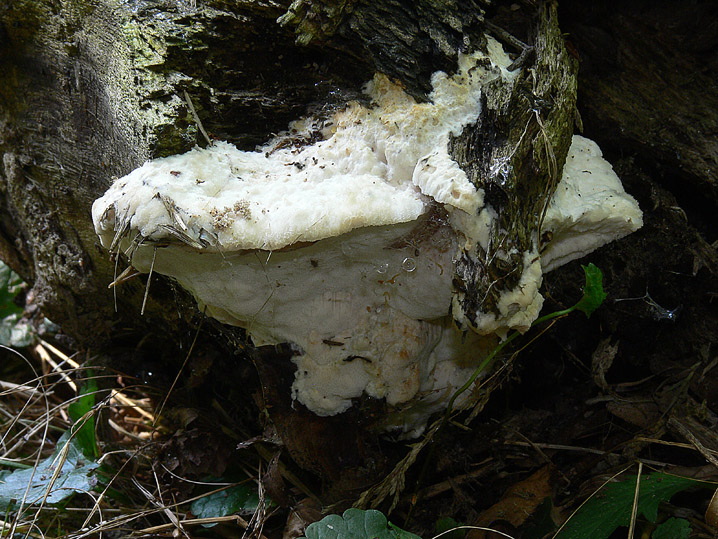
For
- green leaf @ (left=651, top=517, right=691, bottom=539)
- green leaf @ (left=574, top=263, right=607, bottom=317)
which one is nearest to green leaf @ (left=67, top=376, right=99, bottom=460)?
green leaf @ (left=574, top=263, right=607, bottom=317)

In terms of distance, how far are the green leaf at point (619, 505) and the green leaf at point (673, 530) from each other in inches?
1.6

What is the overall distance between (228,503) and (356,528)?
795 mm

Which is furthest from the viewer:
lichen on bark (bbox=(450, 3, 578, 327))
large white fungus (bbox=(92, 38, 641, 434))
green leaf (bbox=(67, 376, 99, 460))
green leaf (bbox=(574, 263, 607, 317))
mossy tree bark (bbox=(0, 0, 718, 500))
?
green leaf (bbox=(67, 376, 99, 460))

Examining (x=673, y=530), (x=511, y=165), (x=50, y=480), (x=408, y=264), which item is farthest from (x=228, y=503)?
(x=511, y=165)

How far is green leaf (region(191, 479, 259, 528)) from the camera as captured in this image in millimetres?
2264

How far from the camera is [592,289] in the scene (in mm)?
1873

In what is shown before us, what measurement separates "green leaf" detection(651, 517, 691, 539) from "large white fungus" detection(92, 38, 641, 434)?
2.67 feet

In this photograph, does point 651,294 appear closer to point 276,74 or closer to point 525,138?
point 525,138

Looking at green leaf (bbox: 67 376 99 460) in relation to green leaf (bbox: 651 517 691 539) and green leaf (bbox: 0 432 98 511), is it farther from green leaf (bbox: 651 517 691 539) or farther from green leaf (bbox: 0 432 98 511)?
green leaf (bbox: 651 517 691 539)

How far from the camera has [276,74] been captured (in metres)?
1.98

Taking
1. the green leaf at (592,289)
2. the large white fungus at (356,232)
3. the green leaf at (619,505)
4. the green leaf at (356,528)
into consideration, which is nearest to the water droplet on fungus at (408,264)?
the large white fungus at (356,232)

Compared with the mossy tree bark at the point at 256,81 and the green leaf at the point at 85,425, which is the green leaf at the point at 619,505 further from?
the green leaf at the point at 85,425

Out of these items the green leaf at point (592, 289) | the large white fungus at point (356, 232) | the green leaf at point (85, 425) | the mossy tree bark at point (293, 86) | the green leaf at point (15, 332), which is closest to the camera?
the large white fungus at point (356, 232)

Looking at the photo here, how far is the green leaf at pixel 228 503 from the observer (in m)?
2.26
